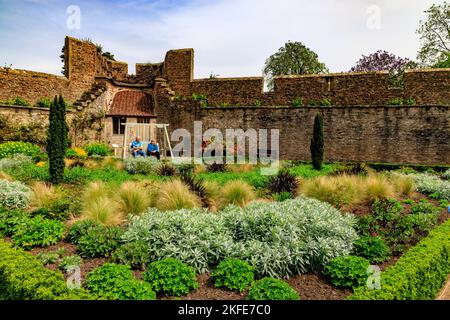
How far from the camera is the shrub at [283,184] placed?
10169 millimetres

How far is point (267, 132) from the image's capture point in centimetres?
1995

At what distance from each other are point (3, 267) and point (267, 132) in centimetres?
1617

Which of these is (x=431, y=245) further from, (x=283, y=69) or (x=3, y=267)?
(x=283, y=69)

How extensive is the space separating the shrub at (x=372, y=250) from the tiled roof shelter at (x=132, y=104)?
56.8 ft

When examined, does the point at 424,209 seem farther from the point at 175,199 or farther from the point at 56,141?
the point at 56,141

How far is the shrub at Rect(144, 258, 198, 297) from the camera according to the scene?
181 inches

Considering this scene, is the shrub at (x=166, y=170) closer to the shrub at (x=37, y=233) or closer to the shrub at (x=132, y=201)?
the shrub at (x=132, y=201)

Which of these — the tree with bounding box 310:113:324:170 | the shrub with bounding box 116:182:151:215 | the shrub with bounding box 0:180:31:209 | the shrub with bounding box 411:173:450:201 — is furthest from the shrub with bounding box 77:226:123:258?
the tree with bounding box 310:113:324:170

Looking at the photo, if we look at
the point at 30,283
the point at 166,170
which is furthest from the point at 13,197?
the point at 166,170

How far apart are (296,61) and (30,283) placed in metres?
34.7

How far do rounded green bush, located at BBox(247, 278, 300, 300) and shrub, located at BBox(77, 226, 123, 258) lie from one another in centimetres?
231

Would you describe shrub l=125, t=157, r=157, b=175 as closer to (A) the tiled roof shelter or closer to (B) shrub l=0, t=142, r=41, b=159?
(B) shrub l=0, t=142, r=41, b=159

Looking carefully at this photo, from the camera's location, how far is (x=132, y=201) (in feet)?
25.6

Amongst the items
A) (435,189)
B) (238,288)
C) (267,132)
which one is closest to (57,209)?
(238,288)
